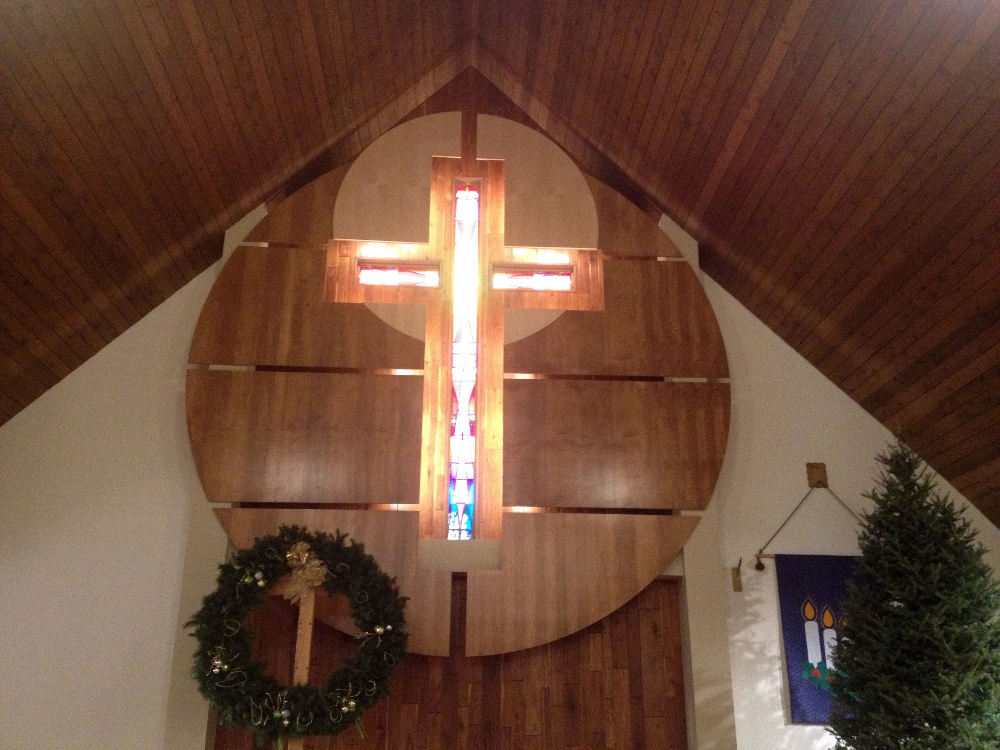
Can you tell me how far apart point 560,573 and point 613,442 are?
82cm

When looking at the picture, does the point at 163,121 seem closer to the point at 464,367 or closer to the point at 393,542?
the point at 464,367

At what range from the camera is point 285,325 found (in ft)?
18.2

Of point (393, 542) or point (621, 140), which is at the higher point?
point (621, 140)

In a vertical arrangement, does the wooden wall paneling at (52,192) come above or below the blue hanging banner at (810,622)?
above

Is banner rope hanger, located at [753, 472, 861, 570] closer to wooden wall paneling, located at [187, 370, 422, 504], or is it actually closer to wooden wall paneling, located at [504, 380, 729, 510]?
wooden wall paneling, located at [504, 380, 729, 510]

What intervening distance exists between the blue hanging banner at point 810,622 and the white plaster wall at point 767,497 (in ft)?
0.18

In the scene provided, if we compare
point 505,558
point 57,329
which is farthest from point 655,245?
point 57,329

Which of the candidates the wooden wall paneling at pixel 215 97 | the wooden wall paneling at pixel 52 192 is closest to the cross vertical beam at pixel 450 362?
the wooden wall paneling at pixel 215 97

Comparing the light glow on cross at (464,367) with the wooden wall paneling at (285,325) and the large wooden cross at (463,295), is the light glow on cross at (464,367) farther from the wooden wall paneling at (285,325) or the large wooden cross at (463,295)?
the wooden wall paneling at (285,325)

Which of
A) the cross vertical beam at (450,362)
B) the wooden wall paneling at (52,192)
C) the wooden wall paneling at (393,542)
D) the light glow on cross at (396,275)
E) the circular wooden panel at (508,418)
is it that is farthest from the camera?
the light glow on cross at (396,275)

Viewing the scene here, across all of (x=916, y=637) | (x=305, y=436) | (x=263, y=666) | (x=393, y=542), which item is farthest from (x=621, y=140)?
(x=263, y=666)

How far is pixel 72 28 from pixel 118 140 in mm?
715

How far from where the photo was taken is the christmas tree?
421cm

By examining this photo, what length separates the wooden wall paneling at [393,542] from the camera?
5.04 m
